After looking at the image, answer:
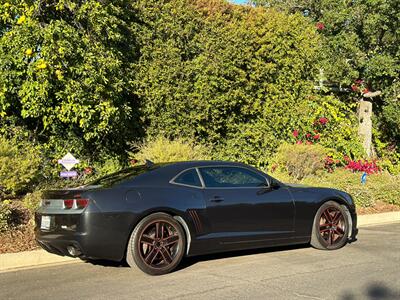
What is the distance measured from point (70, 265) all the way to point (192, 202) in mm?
1950

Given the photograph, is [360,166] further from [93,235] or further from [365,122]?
[93,235]

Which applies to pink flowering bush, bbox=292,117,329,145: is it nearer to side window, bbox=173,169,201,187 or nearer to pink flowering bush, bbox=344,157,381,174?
pink flowering bush, bbox=344,157,381,174

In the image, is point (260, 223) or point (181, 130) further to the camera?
point (181, 130)

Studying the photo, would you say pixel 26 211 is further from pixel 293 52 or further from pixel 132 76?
pixel 293 52

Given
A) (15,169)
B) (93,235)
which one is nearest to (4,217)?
(15,169)

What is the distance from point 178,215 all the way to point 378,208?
734 centimetres

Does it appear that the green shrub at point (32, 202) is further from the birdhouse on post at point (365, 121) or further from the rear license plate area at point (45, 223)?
the birdhouse on post at point (365, 121)

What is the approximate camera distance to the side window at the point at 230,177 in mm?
6773

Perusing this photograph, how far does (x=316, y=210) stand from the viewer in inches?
291

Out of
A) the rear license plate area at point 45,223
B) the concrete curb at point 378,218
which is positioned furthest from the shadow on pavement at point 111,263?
the concrete curb at point 378,218

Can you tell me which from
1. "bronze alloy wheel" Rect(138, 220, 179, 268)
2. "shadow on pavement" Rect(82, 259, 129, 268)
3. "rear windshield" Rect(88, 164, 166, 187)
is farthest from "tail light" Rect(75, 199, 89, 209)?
"shadow on pavement" Rect(82, 259, 129, 268)

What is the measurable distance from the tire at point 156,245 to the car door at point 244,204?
20.9 inches

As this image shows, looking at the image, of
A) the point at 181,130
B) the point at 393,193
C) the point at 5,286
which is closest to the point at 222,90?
the point at 181,130

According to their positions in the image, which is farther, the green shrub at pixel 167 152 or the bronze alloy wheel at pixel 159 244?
the green shrub at pixel 167 152
